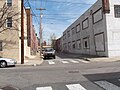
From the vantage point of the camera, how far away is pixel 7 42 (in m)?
25.0

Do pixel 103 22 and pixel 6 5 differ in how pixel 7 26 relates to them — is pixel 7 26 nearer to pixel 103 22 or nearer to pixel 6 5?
pixel 6 5

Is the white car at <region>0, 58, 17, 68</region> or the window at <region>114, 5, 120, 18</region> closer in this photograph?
the white car at <region>0, 58, 17, 68</region>

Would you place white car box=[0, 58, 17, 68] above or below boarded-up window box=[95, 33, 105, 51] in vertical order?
below

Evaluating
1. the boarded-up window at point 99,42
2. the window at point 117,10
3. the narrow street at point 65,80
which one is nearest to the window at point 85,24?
the boarded-up window at point 99,42

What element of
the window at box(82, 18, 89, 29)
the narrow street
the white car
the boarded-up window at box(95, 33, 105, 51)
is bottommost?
the narrow street

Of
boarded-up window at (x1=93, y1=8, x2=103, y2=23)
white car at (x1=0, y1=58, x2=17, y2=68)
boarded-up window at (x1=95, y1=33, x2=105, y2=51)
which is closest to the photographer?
white car at (x1=0, y1=58, x2=17, y2=68)

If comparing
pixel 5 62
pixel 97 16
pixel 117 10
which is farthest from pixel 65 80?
pixel 97 16

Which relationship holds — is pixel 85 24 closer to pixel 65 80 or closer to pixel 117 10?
pixel 117 10

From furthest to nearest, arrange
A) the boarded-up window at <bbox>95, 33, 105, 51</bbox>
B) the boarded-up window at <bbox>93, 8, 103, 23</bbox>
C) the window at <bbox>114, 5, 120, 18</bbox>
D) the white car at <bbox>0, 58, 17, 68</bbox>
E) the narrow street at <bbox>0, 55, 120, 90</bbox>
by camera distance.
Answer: the boarded-up window at <bbox>93, 8, 103, 23</bbox>, the boarded-up window at <bbox>95, 33, 105, 51</bbox>, the window at <bbox>114, 5, 120, 18</bbox>, the white car at <bbox>0, 58, 17, 68</bbox>, the narrow street at <bbox>0, 55, 120, 90</bbox>

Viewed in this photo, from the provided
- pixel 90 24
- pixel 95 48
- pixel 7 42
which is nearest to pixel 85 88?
pixel 7 42

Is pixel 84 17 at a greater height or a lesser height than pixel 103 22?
greater

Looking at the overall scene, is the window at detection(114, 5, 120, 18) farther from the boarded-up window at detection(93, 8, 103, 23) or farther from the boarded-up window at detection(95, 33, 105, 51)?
the boarded-up window at detection(95, 33, 105, 51)

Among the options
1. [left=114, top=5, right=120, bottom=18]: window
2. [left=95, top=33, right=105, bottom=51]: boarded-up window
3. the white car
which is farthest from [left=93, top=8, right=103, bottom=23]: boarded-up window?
the white car

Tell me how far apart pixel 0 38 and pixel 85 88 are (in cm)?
1869
